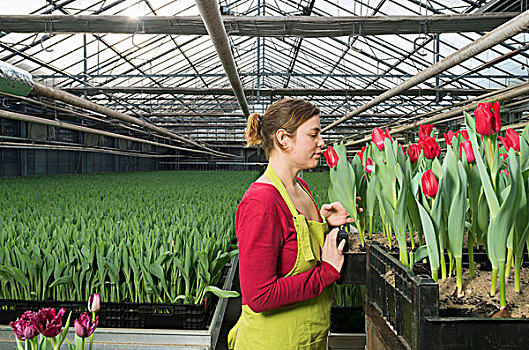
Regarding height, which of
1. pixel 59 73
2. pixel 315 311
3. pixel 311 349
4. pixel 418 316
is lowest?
pixel 311 349

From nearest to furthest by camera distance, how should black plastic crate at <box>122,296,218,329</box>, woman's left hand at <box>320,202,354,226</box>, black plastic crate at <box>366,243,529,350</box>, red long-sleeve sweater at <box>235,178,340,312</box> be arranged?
1. black plastic crate at <box>366,243,529,350</box>
2. red long-sleeve sweater at <box>235,178,340,312</box>
3. woman's left hand at <box>320,202,354,226</box>
4. black plastic crate at <box>122,296,218,329</box>

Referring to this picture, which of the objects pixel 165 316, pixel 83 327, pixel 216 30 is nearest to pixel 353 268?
pixel 83 327

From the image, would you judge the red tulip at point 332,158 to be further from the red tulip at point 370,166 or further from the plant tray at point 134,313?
the plant tray at point 134,313

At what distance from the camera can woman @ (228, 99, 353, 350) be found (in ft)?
3.35

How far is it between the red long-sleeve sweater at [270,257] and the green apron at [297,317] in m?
0.03

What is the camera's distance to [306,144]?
1137mm

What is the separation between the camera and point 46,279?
1.74 meters

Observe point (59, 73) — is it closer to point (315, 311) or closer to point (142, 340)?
point (142, 340)

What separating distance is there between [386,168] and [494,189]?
0.31m

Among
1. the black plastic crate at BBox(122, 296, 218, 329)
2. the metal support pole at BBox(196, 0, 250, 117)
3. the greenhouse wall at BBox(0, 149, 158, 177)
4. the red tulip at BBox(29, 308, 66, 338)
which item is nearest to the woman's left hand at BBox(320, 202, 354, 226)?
the black plastic crate at BBox(122, 296, 218, 329)

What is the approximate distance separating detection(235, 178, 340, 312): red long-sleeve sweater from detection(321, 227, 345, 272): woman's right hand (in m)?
0.02

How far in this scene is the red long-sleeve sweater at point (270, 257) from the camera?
1.02 m

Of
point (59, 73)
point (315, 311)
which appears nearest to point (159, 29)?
point (315, 311)

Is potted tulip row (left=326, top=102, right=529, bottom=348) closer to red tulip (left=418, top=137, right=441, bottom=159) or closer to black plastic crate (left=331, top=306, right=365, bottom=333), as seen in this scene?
red tulip (left=418, top=137, right=441, bottom=159)
